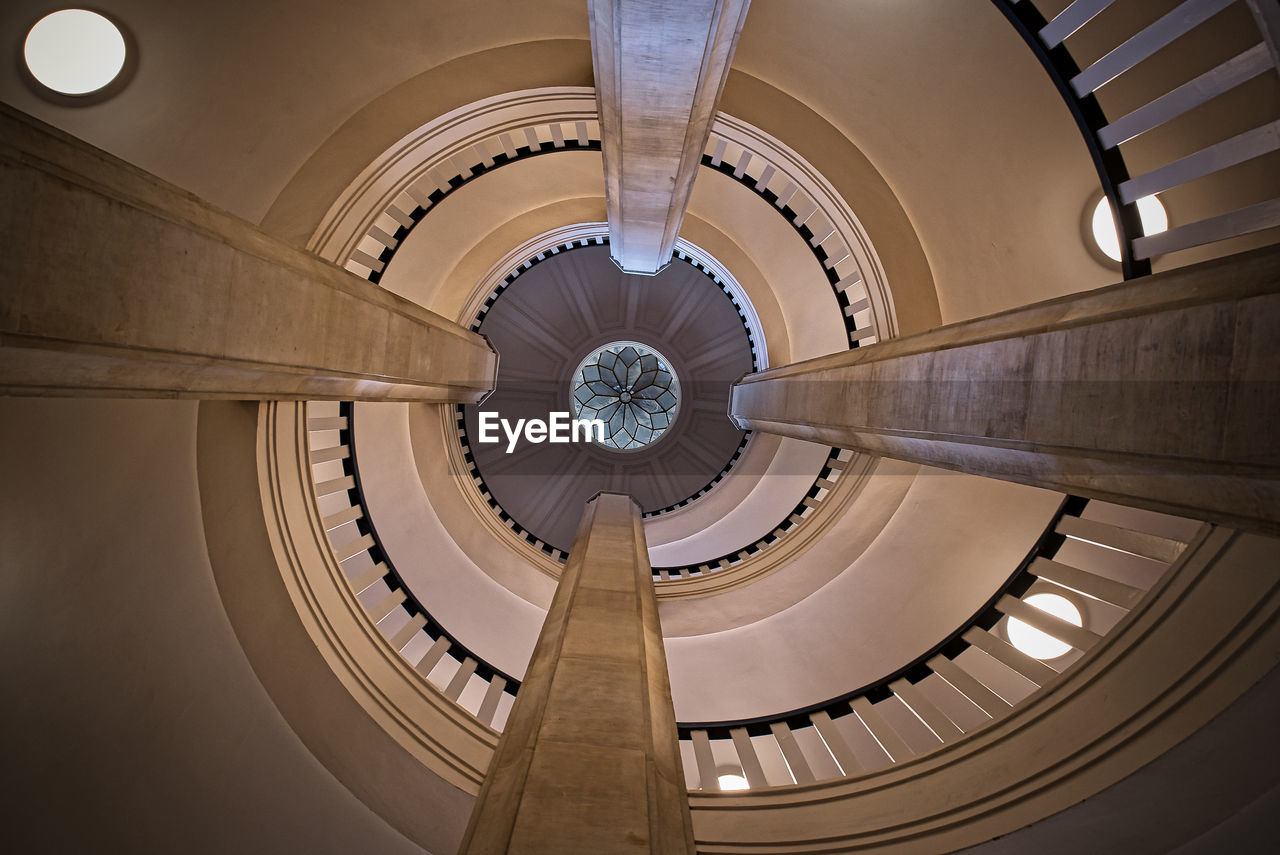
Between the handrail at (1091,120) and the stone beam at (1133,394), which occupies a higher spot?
the handrail at (1091,120)

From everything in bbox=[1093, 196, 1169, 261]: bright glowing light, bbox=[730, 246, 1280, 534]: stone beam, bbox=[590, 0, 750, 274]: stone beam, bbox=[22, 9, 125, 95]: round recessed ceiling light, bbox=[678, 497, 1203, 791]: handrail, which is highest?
bbox=[590, 0, 750, 274]: stone beam

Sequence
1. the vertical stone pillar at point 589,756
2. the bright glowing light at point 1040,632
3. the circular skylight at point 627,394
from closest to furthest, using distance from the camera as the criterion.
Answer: the vertical stone pillar at point 589,756
the bright glowing light at point 1040,632
the circular skylight at point 627,394

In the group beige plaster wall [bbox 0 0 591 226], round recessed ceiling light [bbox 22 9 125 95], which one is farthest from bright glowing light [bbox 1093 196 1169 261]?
round recessed ceiling light [bbox 22 9 125 95]

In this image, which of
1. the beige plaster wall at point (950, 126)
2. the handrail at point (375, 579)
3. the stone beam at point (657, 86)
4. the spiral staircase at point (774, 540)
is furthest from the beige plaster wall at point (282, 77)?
the handrail at point (375, 579)

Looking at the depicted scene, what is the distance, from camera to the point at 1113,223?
5.35m

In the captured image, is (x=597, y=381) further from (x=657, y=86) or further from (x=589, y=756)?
(x=589, y=756)

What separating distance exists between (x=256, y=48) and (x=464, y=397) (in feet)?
14.5

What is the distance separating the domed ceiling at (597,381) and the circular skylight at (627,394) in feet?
0.32

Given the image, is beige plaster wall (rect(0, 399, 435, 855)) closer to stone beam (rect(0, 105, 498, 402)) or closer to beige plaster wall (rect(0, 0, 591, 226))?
stone beam (rect(0, 105, 498, 402))

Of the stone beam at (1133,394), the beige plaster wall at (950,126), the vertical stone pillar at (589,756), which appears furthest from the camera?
the beige plaster wall at (950,126)

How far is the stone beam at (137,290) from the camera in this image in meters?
2.01

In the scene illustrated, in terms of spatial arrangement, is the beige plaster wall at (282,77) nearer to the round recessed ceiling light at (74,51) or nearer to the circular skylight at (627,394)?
the round recessed ceiling light at (74,51)

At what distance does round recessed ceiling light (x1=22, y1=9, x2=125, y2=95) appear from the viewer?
4.06 m

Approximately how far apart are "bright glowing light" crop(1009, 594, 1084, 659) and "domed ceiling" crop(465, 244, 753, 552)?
9859 mm
